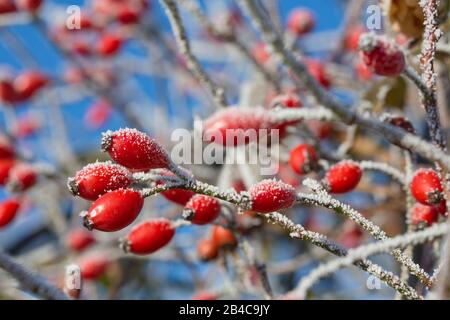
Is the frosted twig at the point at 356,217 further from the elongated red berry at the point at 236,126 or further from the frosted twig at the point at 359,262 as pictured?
the elongated red berry at the point at 236,126

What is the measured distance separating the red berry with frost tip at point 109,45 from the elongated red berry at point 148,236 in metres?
2.21

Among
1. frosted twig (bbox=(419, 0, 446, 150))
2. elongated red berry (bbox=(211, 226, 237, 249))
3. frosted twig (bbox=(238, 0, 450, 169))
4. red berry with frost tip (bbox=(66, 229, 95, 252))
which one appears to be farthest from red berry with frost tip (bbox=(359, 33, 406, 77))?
red berry with frost tip (bbox=(66, 229, 95, 252))

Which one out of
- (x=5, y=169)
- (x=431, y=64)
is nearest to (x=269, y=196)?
(x=431, y=64)

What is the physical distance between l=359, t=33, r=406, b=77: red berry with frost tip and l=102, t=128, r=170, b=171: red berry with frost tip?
41cm

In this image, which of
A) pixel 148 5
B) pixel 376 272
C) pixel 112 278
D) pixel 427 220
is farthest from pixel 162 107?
pixel 376 272

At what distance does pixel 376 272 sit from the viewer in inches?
41.2

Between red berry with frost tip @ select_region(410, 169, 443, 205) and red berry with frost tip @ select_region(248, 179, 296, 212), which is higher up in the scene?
red berry with frost tip @ select_region(410, 169, 443, 205)

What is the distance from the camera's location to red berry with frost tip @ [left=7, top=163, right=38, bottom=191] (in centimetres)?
216

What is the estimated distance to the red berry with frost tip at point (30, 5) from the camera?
264 cm

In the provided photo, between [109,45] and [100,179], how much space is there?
8.28ft

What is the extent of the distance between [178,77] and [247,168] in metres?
1.70

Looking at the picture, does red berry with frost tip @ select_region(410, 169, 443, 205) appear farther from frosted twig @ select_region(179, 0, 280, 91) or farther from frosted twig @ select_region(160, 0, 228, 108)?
frosted twig @ select_region(179, 0, 280, 91)

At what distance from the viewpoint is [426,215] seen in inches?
51.9
